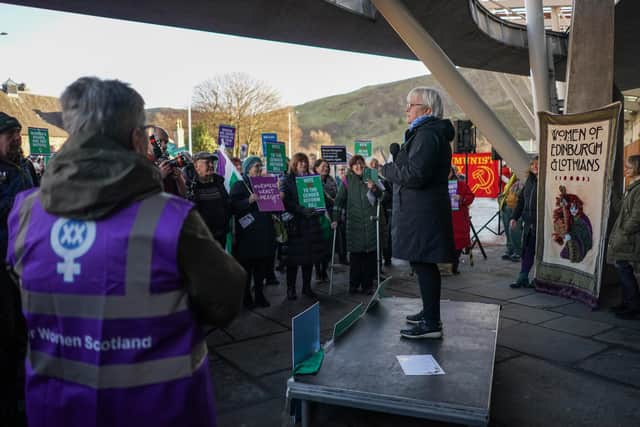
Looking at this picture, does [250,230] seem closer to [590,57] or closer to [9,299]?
[9,299]

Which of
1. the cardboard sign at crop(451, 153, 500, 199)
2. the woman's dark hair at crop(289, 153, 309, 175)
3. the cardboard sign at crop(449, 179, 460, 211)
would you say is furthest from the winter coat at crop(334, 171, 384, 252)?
the cardboard sign at crop(451, 153, 500, 199)

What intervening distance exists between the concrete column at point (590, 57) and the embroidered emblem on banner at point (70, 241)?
7.52m

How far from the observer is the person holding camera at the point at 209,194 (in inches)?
235

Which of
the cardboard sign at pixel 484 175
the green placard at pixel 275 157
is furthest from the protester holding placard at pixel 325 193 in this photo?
the cardboard sign at pixel 484 175

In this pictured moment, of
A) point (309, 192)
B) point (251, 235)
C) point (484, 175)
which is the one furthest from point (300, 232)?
point (484, 175)

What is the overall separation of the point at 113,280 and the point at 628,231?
232 inches

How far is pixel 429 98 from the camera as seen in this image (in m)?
4.12

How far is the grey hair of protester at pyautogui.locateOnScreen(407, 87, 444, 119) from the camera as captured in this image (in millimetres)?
4109

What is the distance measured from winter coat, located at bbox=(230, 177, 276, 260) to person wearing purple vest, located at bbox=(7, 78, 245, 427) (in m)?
4.91

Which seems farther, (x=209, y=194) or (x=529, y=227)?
(x=529, y=227)

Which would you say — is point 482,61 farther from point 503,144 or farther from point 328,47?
point 503,144

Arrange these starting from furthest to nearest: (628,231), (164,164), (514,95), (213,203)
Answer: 1. (514,95)
2. (213,203)
3. (628,231)
4. (164,164)

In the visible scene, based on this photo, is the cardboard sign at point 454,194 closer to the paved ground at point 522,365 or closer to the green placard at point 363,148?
the paved ground at point 522,365

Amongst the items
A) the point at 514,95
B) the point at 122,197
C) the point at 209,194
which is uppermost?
the point at 514,95
